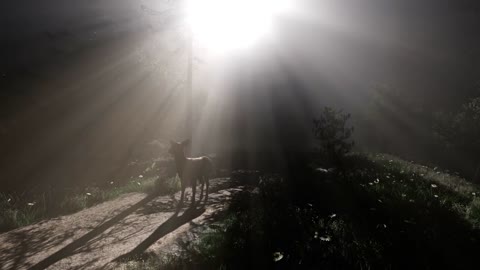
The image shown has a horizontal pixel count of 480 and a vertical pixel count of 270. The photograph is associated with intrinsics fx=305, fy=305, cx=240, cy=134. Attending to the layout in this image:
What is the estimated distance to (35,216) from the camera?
9.94 m

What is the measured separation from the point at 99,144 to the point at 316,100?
4540 cm

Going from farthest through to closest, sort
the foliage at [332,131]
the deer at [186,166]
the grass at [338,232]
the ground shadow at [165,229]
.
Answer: the foliage at [332,131] → the deer at [186,166] → the ground shadow at [165,229] → the grass at [338,232]

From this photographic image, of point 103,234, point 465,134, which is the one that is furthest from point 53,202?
point 465,134

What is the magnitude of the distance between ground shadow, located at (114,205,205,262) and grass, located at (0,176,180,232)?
3512 mm

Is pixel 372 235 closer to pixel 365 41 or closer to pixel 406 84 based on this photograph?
pixel 406 84

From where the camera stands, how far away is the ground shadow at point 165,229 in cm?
597

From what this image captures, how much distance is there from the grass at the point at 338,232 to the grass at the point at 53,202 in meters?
4.12

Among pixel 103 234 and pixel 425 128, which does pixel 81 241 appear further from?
pixel 425 128

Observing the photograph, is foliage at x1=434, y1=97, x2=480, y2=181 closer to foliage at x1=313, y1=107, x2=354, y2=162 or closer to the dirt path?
foliage at x1=313, y1=107, x2=354, y2=162

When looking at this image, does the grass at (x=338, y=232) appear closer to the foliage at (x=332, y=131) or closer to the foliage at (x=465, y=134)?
the foliage at (x=332, y=131)

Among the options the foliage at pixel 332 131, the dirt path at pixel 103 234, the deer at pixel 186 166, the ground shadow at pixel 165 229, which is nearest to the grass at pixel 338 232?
the ground shadow at pixel 165 229

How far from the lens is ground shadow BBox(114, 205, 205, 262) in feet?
19.6

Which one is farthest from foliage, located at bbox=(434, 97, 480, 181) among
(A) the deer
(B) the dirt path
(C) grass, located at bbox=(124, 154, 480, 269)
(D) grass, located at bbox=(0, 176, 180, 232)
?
(B) the dirt path

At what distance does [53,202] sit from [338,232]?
31.8ft
